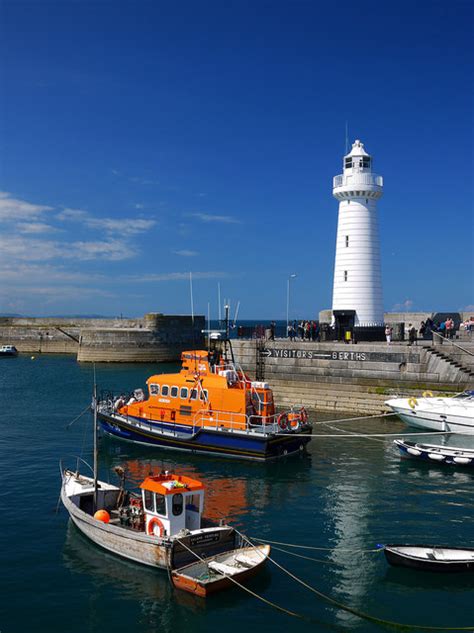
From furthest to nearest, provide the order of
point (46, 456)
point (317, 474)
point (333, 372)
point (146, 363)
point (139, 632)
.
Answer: point (146, 363) < point (333, 372) < point (46, 456) < point (317, 474) < point (139, 632)

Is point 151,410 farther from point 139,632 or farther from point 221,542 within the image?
point 139,632

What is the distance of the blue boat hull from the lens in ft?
69.4

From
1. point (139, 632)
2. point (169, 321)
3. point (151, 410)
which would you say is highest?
point (169, 321)

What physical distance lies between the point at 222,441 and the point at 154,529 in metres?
8.55

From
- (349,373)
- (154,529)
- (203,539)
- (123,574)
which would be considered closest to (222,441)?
(154,529)

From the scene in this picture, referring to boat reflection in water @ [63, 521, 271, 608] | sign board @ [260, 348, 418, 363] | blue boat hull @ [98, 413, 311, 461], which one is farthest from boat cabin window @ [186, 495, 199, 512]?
sign board @ [260, 348, 418, 363]

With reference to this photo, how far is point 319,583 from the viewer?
11906 millimetres

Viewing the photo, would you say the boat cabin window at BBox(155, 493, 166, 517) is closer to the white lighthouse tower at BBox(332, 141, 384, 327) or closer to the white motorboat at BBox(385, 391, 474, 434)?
the white motorboat at BBox(385, 391, 474, 434)

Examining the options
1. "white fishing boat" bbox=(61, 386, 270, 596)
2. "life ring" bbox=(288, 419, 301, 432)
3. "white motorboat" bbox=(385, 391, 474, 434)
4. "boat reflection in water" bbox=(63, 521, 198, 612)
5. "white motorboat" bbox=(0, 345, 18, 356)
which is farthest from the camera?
"white motorboat" bbox=(0, 345, 18, 356)

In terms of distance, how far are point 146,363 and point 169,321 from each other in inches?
212

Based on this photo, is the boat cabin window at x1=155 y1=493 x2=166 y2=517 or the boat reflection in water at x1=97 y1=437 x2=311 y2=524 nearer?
the boat cabin window at x1=155 y1=493 x2=166 y2=517

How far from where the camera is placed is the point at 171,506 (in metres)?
12.9

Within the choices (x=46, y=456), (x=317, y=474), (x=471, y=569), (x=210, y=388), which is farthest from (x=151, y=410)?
(x=471, y=569)

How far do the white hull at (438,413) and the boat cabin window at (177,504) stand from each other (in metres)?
14.7
